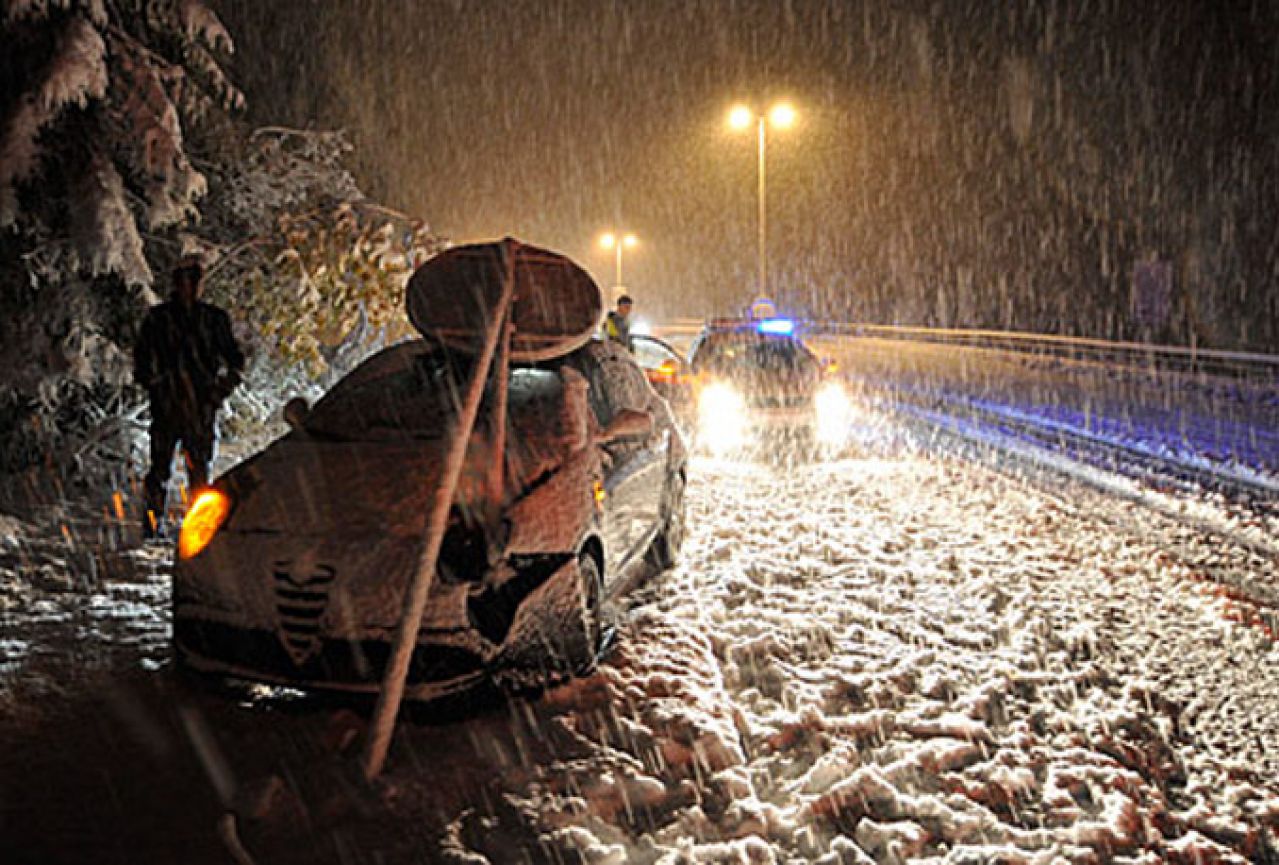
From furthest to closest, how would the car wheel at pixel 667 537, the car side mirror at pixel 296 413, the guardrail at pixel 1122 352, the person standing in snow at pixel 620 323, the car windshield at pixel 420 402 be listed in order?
the guardrail at pixel 1122 352, the person standing in snow at pixel 620 323, the car wheel at pixel 667 537, the car side mirror at pixel 296 413, the car windshield at pixel 420 402

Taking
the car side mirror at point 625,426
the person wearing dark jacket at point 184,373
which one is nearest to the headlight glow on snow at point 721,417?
the person wearing dark jacket at point 184,373

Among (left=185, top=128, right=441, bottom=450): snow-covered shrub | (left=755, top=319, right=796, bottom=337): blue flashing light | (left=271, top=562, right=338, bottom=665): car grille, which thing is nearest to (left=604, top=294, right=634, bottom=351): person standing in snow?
(left=755, top=319, right=796, bottom=337): blue flashing light

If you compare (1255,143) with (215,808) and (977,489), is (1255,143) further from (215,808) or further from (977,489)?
(215,808)

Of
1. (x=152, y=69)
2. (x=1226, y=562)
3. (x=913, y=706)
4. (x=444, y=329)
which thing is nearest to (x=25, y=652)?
(x=444, y=329)

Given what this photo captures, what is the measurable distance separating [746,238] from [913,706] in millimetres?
57424

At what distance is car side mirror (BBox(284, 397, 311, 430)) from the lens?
5.29 m

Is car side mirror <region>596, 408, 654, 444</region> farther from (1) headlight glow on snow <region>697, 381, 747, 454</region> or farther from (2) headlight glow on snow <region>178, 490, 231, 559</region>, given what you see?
(1) headlight glow on snow <region>697, 381, 747, 454</region>

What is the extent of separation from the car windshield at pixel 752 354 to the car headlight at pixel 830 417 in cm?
41

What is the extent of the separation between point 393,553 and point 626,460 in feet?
6.42

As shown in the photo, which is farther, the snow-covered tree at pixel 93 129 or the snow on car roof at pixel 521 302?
the snow-covered tree at pixel 93 129

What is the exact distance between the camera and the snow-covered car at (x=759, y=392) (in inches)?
476

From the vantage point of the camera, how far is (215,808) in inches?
138

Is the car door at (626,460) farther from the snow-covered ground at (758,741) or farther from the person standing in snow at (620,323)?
the person standing in snow at (620,323)

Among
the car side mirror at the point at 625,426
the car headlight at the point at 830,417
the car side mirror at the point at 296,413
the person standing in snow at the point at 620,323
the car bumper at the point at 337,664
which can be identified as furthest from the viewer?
the person standing in snow at the point at 620,323
